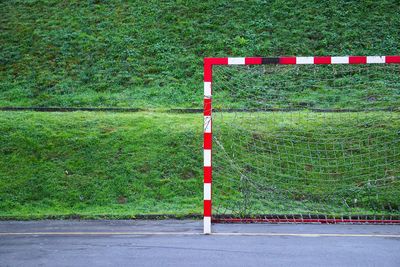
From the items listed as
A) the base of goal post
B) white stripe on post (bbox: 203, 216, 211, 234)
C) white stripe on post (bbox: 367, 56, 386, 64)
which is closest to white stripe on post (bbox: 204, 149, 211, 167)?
white stripe on post (bbox: 203, 216, 211, 234)

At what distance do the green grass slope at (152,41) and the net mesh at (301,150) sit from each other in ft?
8.32

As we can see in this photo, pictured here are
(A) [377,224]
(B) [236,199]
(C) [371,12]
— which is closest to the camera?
(A) [377,224]

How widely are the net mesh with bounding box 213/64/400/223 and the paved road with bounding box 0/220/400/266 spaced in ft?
3.91

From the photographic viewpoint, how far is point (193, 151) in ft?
40.7

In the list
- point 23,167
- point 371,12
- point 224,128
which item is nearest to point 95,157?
point 23,167

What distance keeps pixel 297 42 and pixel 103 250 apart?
519 inches

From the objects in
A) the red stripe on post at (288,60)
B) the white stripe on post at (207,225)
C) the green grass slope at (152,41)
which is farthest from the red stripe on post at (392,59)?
the green grass slope at (152,41)

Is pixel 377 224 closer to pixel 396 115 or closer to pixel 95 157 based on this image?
pixel 396 115

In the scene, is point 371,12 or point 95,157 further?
point 371,12

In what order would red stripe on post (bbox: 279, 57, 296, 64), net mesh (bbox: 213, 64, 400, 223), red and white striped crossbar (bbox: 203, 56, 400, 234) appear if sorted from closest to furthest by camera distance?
red and white striped crossbar (bbox: 203, 56, 400, 234), red stripe on post (bbox: 279, 57, 296, 64), net mesh (bbox: 213, 64, 400, 223)

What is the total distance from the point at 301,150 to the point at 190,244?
4773 mm

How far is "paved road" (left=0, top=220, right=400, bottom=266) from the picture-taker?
6.95 m

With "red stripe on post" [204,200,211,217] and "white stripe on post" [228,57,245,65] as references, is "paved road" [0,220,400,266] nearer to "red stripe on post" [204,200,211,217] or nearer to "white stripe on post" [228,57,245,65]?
"red stripe on post" [204,200,211,217]

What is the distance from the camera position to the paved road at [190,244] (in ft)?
22.8
